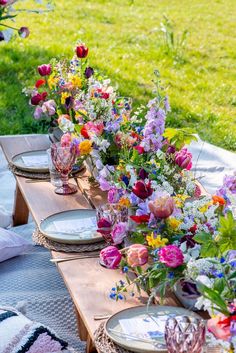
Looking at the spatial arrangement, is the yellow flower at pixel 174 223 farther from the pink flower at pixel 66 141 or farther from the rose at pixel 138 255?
the pink flower at pixel 66 141

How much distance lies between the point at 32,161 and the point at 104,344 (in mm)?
1679

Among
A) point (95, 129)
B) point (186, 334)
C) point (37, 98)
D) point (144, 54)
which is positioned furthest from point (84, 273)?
point (144, 54)

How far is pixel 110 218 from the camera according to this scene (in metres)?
2.66

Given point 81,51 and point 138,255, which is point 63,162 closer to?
point 81,51

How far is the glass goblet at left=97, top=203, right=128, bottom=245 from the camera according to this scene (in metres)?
2.65

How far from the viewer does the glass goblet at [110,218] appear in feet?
8.70

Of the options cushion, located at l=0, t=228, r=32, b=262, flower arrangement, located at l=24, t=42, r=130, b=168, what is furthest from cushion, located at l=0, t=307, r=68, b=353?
flower arrangement, located at l=24, t=42, r=130, b=168

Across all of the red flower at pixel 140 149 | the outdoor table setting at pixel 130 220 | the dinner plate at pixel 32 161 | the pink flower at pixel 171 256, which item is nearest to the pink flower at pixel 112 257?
the outdoor table setting at pixel 130 220

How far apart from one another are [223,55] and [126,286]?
6.45 m

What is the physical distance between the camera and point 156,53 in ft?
26.6

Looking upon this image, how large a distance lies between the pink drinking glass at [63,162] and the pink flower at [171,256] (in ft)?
3.87

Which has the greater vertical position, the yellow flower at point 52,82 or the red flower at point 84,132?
the yellow flower at point 52,82

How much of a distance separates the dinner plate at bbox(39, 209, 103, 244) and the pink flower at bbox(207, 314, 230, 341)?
3.63ft

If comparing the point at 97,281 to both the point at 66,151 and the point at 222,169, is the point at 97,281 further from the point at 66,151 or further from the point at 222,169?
the point at 222,169
